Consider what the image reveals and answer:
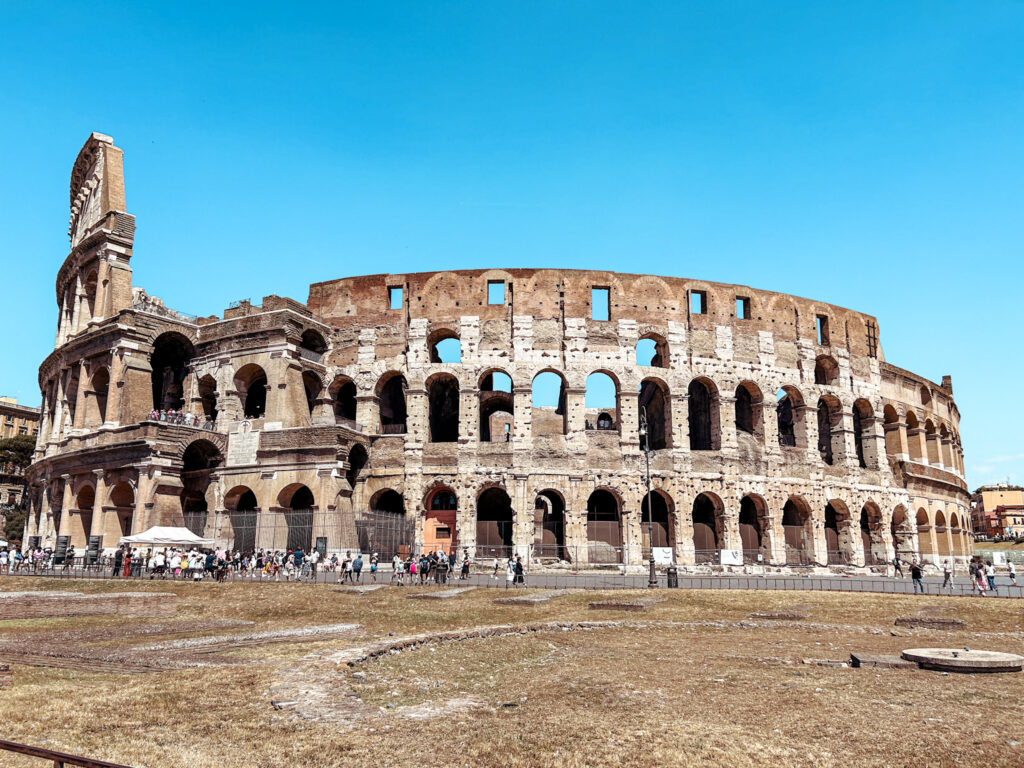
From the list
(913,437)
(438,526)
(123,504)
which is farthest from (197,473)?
Result: (913,437)

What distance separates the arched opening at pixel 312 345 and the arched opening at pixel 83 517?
11.6 meters

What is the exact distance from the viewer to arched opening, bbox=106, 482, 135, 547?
3450 cm

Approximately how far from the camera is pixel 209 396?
3856 centimetres

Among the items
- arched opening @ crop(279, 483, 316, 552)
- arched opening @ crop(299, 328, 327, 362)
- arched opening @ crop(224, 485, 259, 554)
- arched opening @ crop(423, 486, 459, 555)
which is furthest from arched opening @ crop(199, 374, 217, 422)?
arched opening @ crop(423, 486, 459, 555)

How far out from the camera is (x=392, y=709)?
7.89 m

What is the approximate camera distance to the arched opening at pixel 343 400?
37.7 m

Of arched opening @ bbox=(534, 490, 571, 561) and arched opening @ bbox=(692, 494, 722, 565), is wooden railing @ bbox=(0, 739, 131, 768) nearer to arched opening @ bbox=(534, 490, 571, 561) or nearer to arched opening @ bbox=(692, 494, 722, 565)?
arched opening @ bbox=(534, 490, 571, 561)

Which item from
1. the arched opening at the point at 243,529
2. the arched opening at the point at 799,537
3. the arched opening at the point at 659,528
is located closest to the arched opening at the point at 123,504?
the arched opening at the point at 243,529

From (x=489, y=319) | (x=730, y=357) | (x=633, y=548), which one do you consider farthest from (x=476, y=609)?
(x=730, y=357)

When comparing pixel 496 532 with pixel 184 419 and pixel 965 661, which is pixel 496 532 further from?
pixel 965 661

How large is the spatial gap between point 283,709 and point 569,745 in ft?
9.85

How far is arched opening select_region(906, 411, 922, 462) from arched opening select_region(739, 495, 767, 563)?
13.1 meters

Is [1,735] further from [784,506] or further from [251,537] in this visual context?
[784,506]

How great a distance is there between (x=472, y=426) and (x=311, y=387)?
893cm
